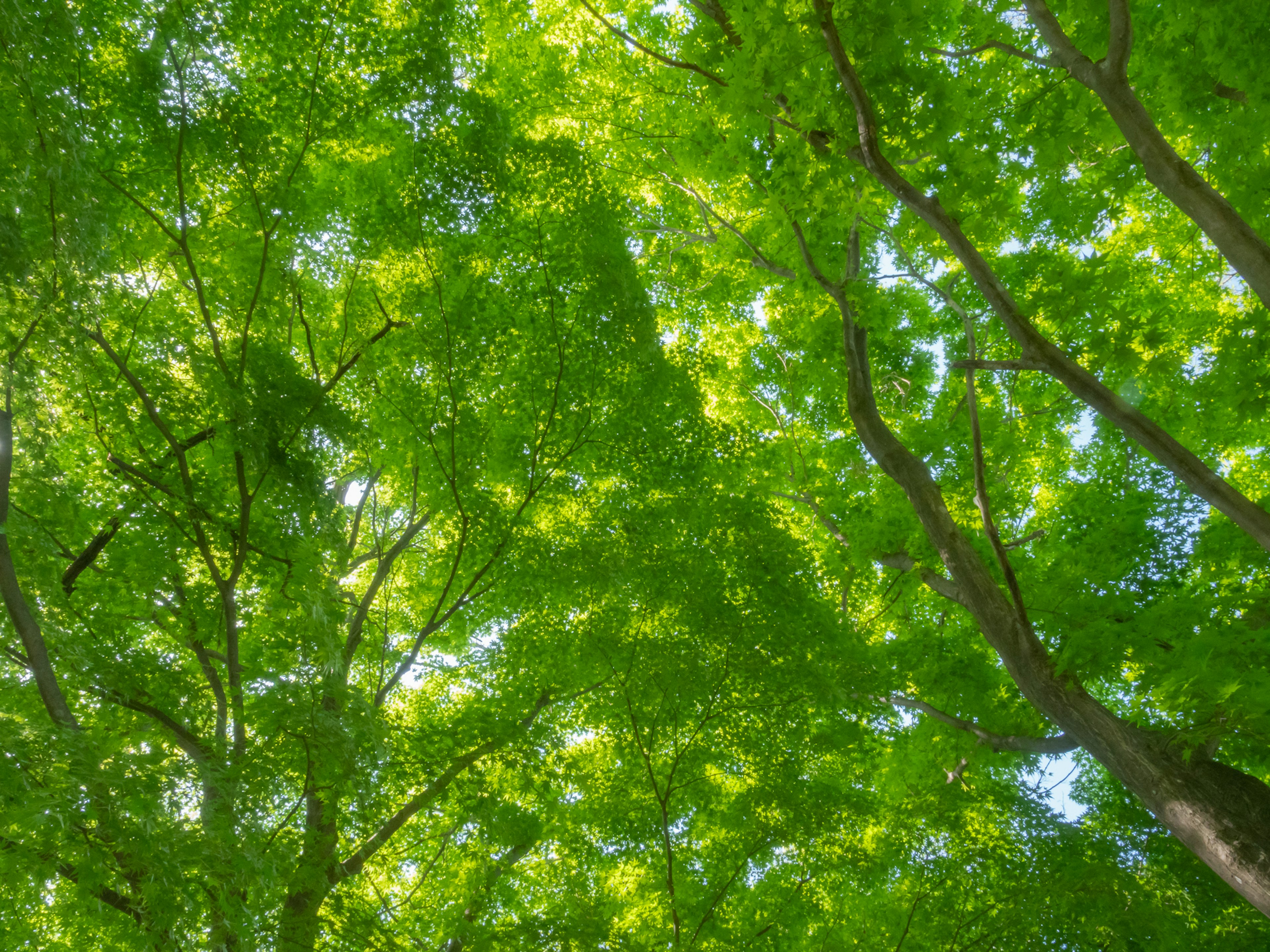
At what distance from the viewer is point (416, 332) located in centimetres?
503

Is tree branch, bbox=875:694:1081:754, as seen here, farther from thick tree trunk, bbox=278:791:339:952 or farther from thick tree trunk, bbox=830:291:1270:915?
thick tree trunk, bbox=278:791:339:952

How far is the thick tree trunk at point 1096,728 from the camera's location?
10.0ft

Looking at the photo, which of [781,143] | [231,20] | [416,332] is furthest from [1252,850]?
[231,20]

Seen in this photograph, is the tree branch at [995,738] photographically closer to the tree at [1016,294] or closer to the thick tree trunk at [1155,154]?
the tree at [1016,294]

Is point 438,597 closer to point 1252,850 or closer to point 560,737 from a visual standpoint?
point 560,737

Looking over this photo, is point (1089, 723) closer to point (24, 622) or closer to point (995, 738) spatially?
point (995, 738)

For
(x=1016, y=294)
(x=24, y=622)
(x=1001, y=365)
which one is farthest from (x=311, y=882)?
(x=1016, y=294)

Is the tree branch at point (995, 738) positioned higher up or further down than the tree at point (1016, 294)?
further down

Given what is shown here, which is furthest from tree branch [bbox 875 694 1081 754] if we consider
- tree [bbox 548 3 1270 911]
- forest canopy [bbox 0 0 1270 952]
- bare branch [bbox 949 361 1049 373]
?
bare branch [bbox 949 361 1049 373]

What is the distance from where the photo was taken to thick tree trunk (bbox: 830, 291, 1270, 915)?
3057 millimetres

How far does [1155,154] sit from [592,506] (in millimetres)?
4278

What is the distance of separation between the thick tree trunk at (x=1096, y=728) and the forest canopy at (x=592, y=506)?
0.02m

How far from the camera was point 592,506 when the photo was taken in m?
5.74

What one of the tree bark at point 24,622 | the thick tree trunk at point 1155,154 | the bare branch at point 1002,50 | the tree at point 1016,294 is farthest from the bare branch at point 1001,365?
the tree bark at point 24,622
